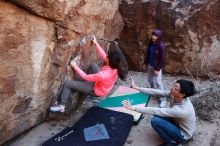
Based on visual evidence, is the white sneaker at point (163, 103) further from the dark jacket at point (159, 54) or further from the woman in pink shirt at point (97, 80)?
the woman in pink shirt at point (97, 80)

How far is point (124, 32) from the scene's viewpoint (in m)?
7.48

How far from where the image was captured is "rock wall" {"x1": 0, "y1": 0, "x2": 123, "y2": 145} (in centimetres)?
462

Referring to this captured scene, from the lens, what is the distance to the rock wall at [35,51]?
4.62 m

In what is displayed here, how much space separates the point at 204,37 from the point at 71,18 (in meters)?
2.88

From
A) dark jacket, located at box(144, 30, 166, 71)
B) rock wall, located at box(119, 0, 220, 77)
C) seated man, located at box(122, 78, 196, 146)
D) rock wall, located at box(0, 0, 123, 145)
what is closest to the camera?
rock wall, located at box(0, 0, 123, 145)

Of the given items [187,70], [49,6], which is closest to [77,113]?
[49,6]

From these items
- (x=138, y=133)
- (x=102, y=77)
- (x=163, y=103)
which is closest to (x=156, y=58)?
(x=163, y=103)

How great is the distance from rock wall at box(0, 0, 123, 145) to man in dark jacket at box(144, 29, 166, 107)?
1.02 metres

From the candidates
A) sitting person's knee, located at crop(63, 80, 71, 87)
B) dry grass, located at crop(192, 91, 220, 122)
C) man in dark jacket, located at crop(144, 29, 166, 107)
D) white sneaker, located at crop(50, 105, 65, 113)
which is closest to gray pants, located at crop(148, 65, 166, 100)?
man in dark jacket, located at crop(144, 29, 166, 107)

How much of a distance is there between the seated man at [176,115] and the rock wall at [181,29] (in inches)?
82.7

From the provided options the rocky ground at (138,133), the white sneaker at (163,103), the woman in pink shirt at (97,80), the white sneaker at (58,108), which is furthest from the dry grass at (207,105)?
the white sneaker at (58,108)

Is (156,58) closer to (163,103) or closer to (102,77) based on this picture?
(163,103)

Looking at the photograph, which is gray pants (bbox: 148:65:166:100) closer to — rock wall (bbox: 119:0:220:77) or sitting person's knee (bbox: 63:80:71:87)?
rock wall (bbox: 119:0:220:77)

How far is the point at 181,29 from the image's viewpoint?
703cm
